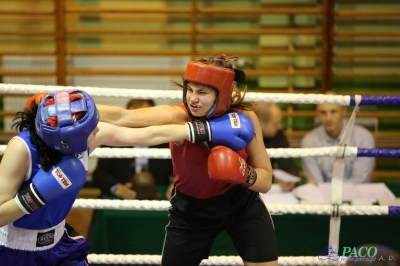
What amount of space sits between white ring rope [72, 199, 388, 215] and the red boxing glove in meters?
0.76

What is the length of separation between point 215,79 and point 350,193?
5.21 ft

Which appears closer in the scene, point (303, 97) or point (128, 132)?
point (128, 132)

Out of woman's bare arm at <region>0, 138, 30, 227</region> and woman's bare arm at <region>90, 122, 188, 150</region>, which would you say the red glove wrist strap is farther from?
woman's bare arm at <region>0, 138, 30, 227</region>

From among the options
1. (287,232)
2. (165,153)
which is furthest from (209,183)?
(287,232)

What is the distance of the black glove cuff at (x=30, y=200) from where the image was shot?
6.60 ft

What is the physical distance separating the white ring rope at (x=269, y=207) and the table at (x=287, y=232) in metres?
0.35

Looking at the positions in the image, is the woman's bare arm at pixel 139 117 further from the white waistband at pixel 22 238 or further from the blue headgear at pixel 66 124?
the white waistband at pixel 22 238

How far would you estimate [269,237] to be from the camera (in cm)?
257

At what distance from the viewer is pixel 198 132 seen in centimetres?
236

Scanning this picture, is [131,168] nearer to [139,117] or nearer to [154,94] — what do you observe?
[154,94]

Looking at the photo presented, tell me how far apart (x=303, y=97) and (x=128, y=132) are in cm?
102

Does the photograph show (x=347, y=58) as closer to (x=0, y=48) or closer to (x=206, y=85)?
(x=0, y=48)

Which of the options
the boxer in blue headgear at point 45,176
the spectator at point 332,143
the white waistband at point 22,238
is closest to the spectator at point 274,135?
the spectator at point 332,143

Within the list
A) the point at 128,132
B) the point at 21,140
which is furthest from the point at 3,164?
the point at 128,132
